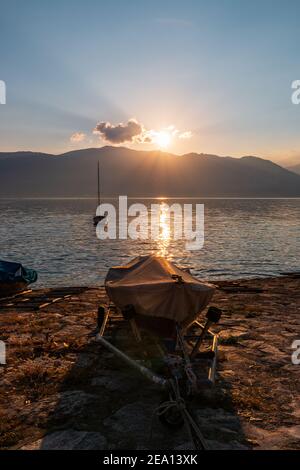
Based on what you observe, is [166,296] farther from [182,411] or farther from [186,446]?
[186,446]

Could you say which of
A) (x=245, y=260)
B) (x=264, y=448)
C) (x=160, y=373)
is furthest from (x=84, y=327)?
(x=245, y=260)

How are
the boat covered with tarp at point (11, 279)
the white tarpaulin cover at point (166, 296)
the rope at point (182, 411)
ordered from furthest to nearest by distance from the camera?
the boat covered with tarp at point (11, 279), the white tarpaulin cover at point (166, 296), the rope at point (182, 411)

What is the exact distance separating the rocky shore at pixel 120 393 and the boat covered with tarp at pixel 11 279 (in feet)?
28.5

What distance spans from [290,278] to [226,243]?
30619 millimetres

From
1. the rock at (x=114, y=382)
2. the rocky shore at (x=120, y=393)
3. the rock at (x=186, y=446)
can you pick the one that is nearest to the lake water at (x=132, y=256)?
the rocky shore at (x=120, y=393)

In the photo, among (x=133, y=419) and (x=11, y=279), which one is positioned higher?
(x=133, y=419)

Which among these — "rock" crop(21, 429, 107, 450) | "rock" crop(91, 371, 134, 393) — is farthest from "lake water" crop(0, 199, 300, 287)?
"rock" crop(21, 429, 107, 450)

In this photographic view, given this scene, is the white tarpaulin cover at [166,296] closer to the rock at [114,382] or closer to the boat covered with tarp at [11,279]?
the rock at [114,382]

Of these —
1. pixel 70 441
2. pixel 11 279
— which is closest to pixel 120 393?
pixel 70 441

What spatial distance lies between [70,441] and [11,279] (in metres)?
17.1

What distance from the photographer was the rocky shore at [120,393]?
251 inches

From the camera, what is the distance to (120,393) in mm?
8016

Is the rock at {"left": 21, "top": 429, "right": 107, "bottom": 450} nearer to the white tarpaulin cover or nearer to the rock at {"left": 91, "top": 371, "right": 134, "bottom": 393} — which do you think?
the rock at {"left": 91, "top": 371, "right": 134, "bottom": 393}
